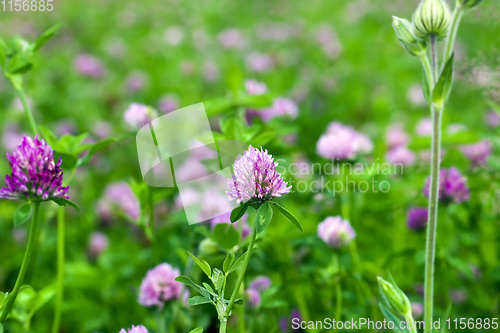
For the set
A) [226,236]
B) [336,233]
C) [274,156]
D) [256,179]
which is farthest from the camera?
[274,156]

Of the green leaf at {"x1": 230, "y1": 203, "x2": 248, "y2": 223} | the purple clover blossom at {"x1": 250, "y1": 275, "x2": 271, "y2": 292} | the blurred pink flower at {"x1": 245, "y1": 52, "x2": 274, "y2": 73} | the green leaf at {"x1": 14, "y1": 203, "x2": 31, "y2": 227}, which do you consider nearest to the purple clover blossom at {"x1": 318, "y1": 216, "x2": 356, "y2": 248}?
the purple clover blossom at {"x1": 250, "y1": 275, "x2": 271, "y2": 292}

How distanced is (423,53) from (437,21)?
67 millimetres

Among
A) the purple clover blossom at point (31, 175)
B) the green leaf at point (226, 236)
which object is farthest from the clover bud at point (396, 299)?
the purple clover blossom at point (31, 175)

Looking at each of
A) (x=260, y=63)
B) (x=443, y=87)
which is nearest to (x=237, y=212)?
(x=443, y=87)

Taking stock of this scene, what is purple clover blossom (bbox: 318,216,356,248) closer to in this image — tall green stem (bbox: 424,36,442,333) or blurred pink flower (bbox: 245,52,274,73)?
tall green stem (bbox: 424,36,442,333)

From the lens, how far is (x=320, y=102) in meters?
2.83

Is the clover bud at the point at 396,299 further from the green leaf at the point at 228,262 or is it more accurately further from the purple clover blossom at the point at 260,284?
the purple clover blossom at the point at 260,284

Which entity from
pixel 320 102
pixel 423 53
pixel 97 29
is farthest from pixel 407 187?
pixel 97 29

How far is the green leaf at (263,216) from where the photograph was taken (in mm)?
793

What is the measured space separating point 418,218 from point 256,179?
0.83 m

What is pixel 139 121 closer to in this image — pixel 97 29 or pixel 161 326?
pixel 161 326

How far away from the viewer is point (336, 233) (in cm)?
127

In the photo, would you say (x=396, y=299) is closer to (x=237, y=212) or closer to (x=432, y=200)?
(x=432, y=200)

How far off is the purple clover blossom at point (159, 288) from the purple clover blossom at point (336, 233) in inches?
15.4
